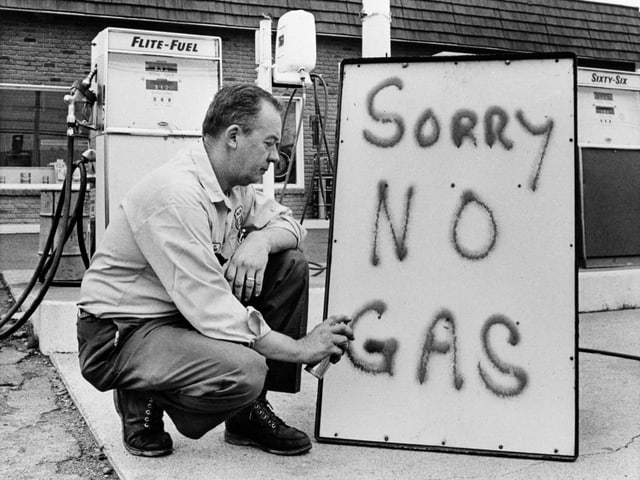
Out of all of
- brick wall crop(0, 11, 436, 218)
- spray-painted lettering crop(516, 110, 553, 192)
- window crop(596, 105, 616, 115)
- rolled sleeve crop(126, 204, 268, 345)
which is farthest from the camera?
brick wall crop(0, 11, 436, 218)

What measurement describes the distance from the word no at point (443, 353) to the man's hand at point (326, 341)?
0.35m

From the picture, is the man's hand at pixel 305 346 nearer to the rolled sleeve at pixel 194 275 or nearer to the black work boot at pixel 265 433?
the rolled sleeve at pixel 194 275

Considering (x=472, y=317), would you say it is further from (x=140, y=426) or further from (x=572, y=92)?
(x=140, y=426)

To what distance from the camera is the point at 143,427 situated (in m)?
2.81

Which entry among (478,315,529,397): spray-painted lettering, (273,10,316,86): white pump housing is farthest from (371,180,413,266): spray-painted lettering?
(273,10,316,86): white pump housing

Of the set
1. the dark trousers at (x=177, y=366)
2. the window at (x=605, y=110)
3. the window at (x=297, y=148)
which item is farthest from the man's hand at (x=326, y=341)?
the window at (x=297, y=148)

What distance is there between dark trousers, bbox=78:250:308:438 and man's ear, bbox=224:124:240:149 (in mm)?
593

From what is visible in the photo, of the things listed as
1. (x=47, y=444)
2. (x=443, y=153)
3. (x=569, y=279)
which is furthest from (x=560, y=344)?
(x=47, y=444)

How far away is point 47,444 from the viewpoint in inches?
123

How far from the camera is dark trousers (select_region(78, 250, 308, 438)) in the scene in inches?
99.4

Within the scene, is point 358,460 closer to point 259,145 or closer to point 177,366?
point 177,366

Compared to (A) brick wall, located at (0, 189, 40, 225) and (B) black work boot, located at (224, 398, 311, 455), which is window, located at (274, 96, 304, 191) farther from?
(B) black work boot, located at (224, 398, 311, 455)

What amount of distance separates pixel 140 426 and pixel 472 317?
1.26 meters

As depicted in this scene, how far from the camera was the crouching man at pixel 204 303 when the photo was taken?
2.53m
